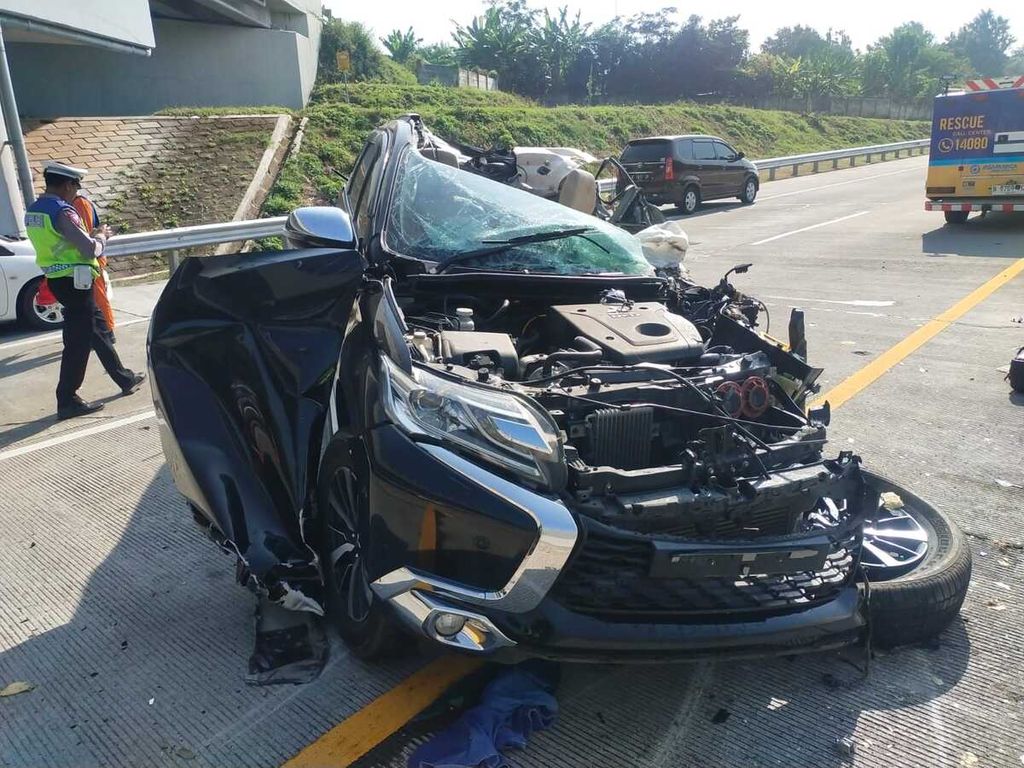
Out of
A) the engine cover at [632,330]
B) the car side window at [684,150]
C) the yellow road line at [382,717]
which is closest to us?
the yellow road line at [382,717]

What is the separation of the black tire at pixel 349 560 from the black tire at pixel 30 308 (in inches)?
268

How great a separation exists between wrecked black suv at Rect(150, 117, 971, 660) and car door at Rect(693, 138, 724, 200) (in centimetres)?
1605

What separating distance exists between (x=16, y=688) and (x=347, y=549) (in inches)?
48.6

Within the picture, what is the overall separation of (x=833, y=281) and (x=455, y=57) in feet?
145

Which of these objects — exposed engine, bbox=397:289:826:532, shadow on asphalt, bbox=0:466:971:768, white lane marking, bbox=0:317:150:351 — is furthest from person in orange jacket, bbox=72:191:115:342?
exposed engine, bbox=397:289:826:532

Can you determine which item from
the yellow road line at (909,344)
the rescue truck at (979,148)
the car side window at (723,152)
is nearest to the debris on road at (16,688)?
the yellow road line at (909,344)

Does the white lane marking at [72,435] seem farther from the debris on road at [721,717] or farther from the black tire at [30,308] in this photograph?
the debris on road at [721,717]

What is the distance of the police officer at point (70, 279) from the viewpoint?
580 centimetres

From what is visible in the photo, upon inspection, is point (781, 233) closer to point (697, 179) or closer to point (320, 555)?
point (697, 179)

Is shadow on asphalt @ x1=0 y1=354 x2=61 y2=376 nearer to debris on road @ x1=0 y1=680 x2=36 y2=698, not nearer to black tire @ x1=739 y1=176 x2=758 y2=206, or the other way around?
debris on road @ x1=0 y1=680 x2=36 y2=698

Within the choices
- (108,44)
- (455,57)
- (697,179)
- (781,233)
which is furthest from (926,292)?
(455,57)

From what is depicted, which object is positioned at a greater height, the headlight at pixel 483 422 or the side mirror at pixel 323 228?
the side mirror at pixel 323 228

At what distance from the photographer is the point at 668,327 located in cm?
328

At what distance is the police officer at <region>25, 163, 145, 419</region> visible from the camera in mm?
5797
